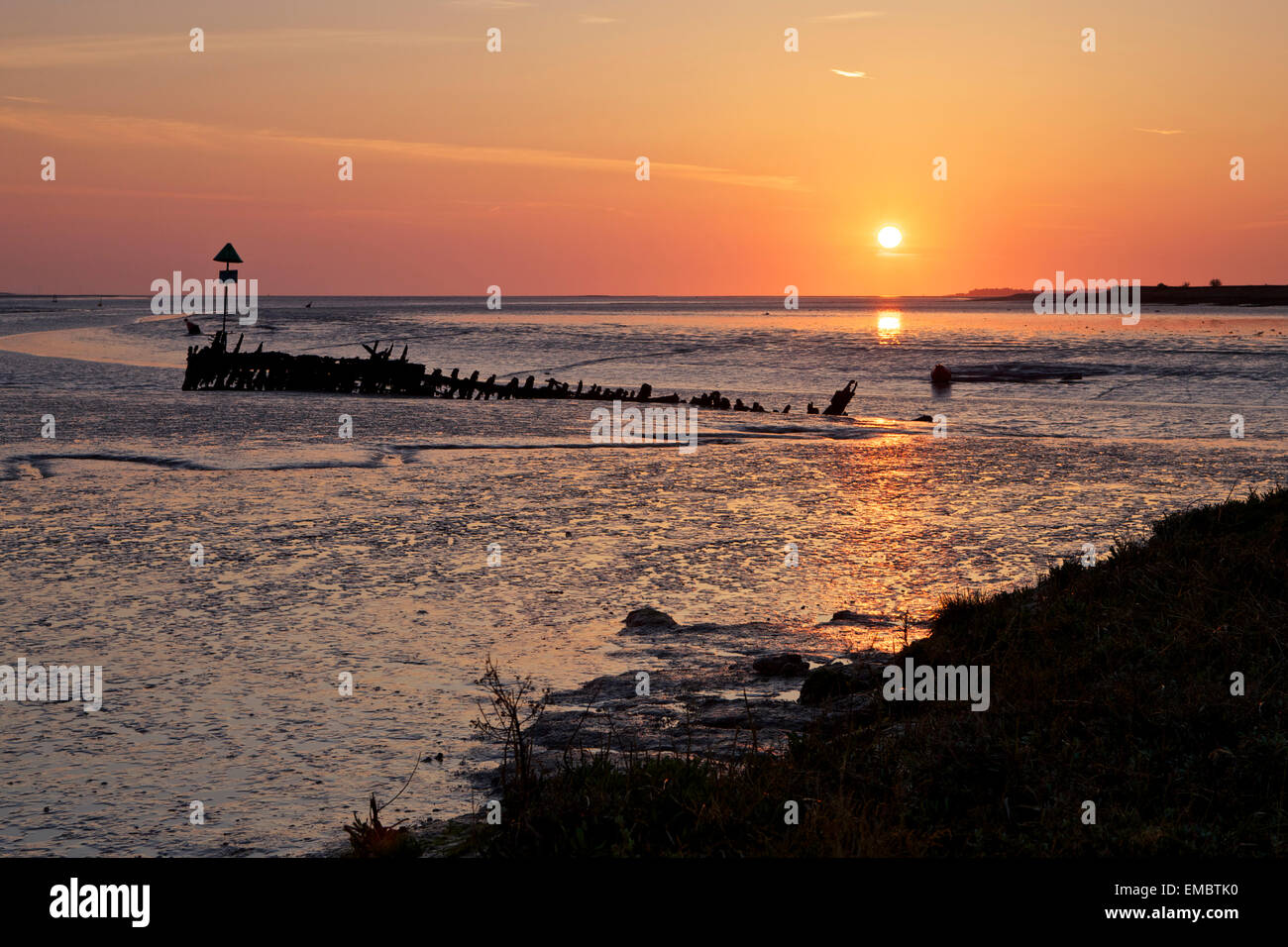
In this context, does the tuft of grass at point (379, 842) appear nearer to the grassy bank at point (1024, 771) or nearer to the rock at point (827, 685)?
Result: the grassy bank at point (1024, 771)

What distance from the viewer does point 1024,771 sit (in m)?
5.43

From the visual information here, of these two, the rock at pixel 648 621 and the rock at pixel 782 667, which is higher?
the rock at pixel 648 621

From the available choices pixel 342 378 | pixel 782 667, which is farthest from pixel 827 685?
pixel 342 378

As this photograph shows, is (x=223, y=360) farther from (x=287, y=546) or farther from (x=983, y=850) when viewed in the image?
(x=983, y=850)

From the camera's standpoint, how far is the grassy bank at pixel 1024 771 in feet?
15.8

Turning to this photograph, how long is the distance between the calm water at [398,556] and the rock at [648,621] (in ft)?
0.63

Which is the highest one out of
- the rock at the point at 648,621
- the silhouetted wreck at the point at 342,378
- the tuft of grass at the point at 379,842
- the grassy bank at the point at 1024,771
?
the silhouetted wreck at the point at 342,378

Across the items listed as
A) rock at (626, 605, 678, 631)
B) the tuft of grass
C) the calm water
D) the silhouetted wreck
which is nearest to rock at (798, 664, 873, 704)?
the calm water

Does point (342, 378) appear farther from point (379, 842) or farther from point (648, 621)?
point (379, 842)

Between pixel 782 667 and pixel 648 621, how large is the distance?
5.31ft

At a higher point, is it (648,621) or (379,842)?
(648,621)

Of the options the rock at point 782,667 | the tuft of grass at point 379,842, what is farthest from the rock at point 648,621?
the tuft of grass at point 379,842

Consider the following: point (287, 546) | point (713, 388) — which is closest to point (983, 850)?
point (287, 546)

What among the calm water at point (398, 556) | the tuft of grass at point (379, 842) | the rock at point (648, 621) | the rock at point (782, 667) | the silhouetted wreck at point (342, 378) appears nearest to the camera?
the tuft of grass at point (379, 842)
